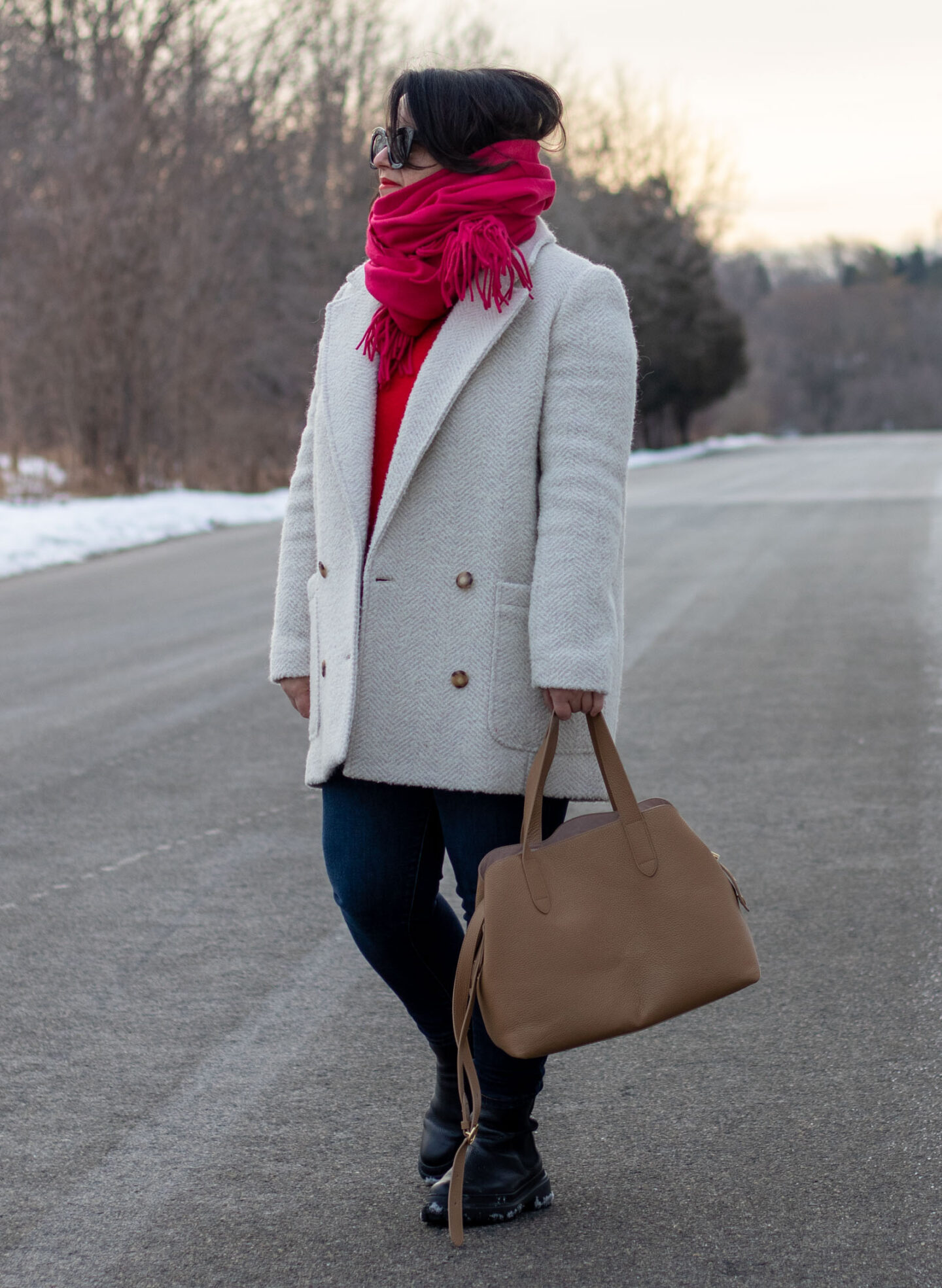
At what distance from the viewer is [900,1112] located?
297cm

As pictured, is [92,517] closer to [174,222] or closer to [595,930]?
[174,222]

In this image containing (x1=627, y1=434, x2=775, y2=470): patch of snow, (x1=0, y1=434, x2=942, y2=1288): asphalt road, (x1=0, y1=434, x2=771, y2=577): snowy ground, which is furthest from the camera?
(x1=627, y1=434, x2=775, y2=470): patch of snow

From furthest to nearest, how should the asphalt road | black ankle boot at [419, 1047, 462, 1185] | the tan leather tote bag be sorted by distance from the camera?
black ankle boot at [419, 1047, 462, 1185], the asphalt road, the tan leather tote bag

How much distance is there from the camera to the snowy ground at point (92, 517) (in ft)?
49.9

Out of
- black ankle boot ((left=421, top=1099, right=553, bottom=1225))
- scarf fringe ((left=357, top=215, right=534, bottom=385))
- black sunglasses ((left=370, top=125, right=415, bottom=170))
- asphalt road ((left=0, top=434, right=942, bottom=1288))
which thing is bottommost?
asphalt road ((left=0, top=434, right=942, bottom=1288))

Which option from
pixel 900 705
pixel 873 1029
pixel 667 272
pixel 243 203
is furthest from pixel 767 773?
pixel 667 272

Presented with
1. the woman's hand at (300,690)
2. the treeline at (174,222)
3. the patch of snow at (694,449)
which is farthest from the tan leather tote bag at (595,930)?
the patch of snow at (694,449)

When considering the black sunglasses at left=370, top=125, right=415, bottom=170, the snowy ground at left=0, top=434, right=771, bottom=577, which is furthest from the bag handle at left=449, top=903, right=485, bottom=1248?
the snowy ground at left=0, top=434, right=771, bottom=577

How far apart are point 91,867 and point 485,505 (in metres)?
2.89

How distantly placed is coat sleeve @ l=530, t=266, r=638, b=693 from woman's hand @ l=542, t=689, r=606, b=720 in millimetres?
15

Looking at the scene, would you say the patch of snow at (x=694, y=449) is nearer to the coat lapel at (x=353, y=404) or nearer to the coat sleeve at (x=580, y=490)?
the coat lapel at (x=353, y=404)

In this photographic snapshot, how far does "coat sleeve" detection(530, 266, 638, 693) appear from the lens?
2342mm

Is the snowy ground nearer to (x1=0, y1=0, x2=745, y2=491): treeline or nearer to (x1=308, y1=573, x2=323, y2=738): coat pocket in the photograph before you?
(x1=0, y1=0, x2=745, y2=491): treeline

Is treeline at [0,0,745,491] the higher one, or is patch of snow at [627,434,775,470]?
treeline at [0,0,745,491]
